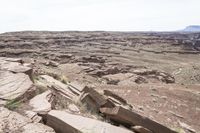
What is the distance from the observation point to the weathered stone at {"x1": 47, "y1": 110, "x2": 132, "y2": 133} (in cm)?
551

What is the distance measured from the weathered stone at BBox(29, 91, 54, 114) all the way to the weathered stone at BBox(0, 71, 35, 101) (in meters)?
0.23

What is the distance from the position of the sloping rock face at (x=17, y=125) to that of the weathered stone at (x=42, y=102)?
21.5 inches

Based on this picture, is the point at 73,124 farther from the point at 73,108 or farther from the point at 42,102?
the point at 73,108

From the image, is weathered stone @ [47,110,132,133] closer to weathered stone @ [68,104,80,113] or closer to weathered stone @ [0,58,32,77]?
weathered stone @ [68,104,80,113]

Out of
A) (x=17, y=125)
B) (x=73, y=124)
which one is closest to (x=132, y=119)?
(x=73, y=124)

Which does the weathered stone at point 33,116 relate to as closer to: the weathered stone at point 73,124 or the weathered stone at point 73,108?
the weathered stone at point 73,124

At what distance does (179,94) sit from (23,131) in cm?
1097

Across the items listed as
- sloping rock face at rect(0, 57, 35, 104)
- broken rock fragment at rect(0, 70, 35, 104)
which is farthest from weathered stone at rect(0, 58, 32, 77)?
broken rock fragment at rect(0, 70, 35, 104)

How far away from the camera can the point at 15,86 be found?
23.3ft

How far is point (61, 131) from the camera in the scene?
18.4ft

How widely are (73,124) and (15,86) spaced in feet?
7.19

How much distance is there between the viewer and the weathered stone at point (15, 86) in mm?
6574

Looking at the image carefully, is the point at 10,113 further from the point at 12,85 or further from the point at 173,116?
the point at 173,116

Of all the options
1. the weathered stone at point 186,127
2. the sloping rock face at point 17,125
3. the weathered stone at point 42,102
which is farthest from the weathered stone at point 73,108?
the weathered stone at point 186,127
